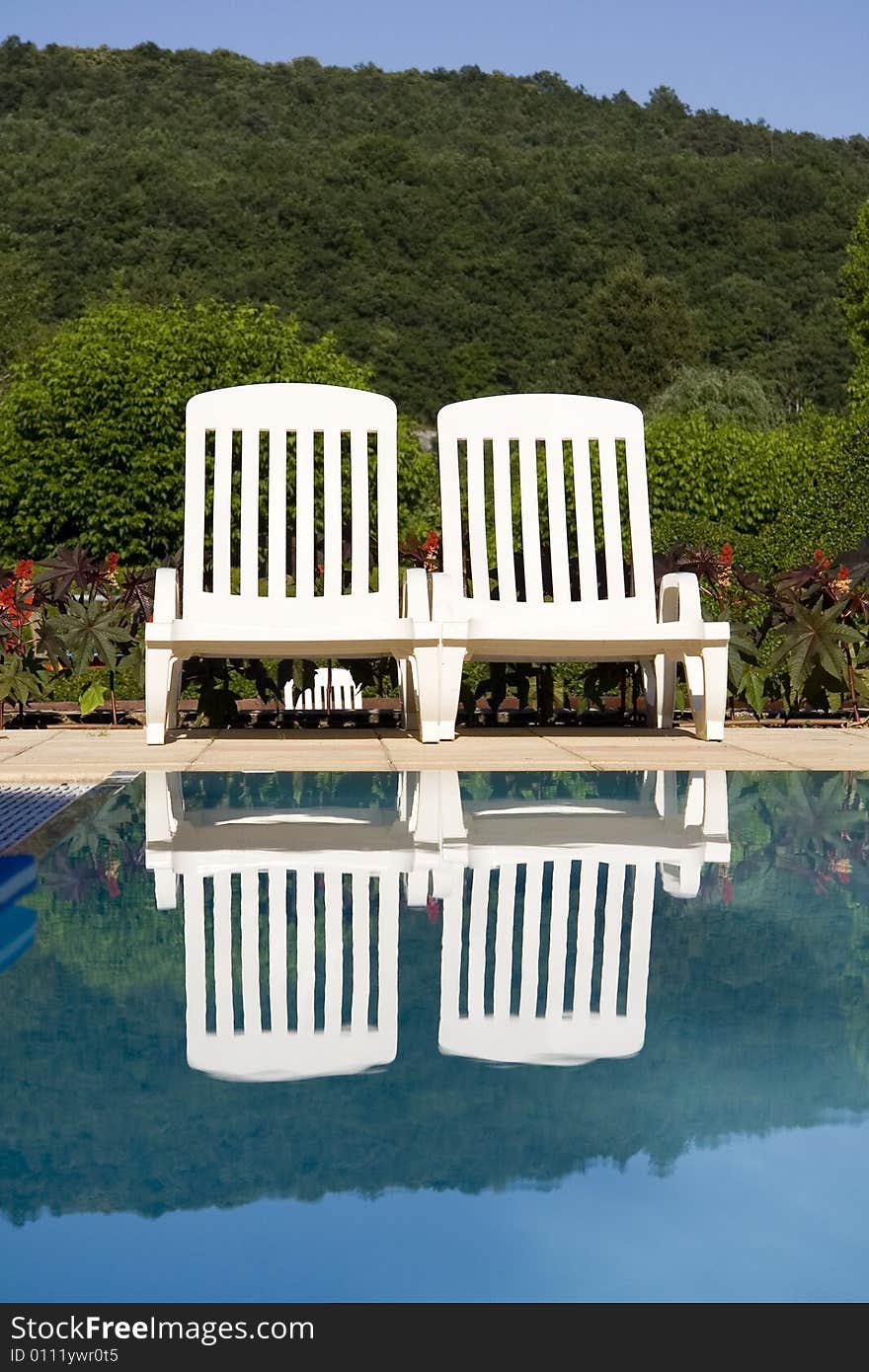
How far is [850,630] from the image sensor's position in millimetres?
6145

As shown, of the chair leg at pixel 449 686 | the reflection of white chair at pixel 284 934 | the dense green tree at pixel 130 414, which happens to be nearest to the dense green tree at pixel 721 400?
the dense green tree at pixel 130 414

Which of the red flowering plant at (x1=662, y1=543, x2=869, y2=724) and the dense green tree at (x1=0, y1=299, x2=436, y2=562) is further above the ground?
the dense green tree at (x1=0, y1=299, x2=436, y2=562)

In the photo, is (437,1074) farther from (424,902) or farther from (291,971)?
→ (424,902)

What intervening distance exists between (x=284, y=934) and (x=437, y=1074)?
759 mm

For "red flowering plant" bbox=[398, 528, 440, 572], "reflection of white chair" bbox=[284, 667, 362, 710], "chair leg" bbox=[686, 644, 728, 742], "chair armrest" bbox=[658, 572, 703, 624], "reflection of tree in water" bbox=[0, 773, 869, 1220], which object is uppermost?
"red flowering plant" bbox=[398, 528, 440, 572]

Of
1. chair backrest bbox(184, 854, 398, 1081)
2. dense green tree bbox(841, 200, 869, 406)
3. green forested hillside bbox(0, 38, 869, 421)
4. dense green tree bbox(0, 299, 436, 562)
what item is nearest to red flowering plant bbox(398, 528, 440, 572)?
chair backrest bbox(184, 854, 398, 1081)

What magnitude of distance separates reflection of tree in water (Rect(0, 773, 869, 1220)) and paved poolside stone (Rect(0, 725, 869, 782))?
87.2 inches

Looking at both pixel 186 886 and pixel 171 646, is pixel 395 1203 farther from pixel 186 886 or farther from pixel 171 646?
pixel 171 646

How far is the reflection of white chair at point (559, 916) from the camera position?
6.47ft

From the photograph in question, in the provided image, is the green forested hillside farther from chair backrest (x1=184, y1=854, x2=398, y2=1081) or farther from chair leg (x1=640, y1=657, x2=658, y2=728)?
chair backrest (x1=184, y1=854, x2=398, y2=1081)

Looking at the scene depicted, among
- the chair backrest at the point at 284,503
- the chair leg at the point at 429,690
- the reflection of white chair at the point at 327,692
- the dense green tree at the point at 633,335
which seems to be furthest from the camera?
the dense green tree at the point at 633,335

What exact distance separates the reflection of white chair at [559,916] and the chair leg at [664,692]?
2.15 meters

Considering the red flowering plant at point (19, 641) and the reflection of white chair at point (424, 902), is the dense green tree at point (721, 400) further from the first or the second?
the reflection of white chair at point (424, 902)

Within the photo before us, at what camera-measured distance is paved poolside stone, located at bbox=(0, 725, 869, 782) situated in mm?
4844
